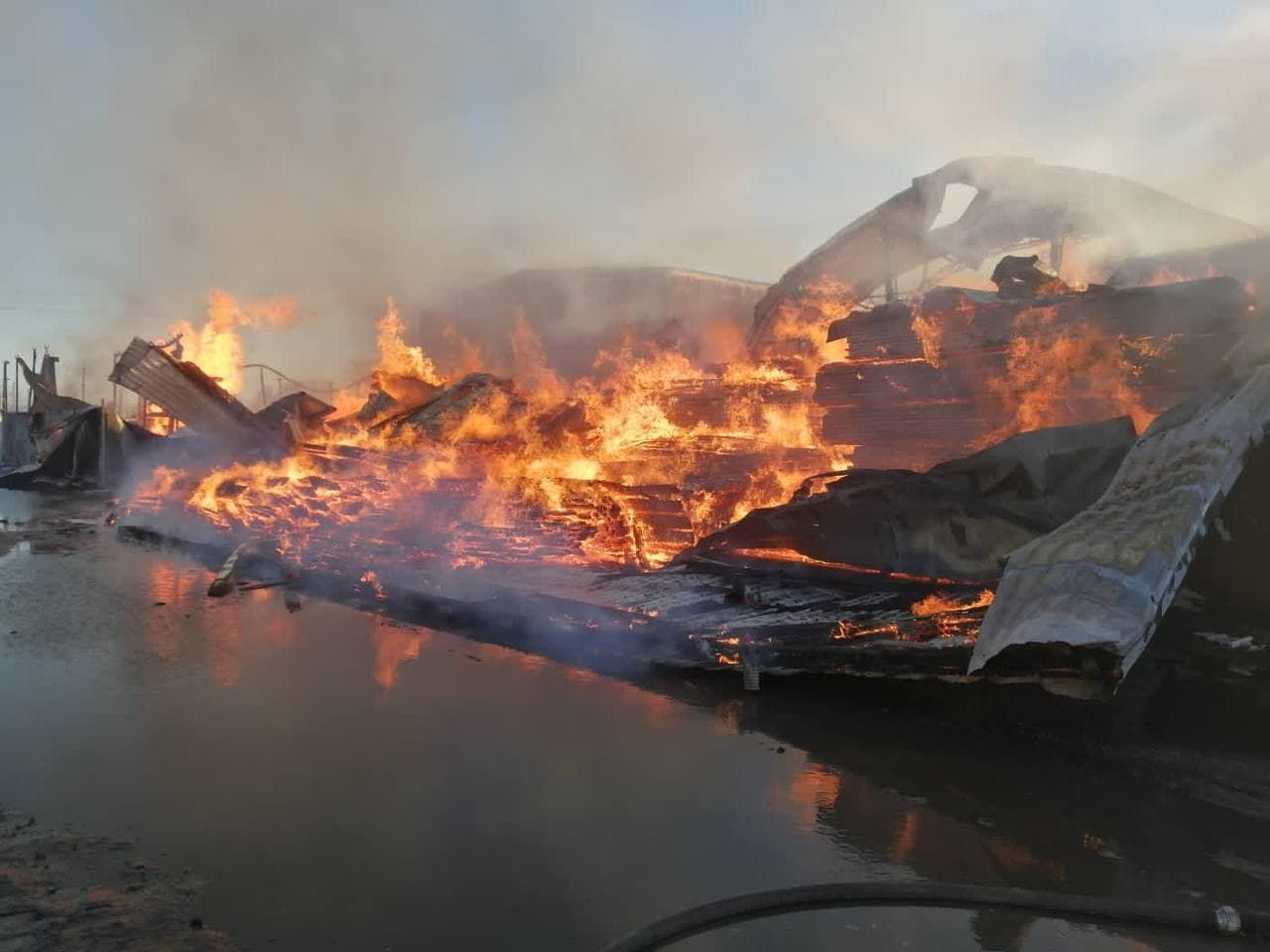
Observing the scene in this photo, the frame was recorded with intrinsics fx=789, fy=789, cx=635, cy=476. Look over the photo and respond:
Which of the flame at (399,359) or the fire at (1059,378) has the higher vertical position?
the flame at (399,359)

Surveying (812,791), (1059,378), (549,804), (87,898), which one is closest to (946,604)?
(812,791)

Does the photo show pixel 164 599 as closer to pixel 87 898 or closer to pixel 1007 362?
pixel 87 898

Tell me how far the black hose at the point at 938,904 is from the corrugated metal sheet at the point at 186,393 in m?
14.9

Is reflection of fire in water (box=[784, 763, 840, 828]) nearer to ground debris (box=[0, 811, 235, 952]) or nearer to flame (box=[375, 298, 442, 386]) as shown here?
ground debris (box=[0, 811, 235, 952])

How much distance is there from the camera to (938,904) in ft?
11.5

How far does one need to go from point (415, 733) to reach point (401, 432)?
33.3 ft

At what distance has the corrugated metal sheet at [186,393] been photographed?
48.3ft

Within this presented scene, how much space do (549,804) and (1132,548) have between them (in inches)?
141

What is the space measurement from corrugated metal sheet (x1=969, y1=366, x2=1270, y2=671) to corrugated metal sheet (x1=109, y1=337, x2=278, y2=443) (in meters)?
14.8

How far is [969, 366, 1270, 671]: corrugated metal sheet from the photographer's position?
4.00 meters

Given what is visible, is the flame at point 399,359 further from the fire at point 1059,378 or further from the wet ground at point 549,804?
the wet ground at point 549,804

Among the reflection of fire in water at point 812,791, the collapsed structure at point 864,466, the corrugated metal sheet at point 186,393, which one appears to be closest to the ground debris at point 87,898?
the reflection of fire in water at point 812,791

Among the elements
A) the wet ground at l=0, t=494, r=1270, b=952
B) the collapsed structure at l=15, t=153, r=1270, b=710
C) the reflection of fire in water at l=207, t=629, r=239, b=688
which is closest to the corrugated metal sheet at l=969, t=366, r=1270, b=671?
the collapsed structure at l=15, t=153, r=1270, b=710

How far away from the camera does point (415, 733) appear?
17.9ft
